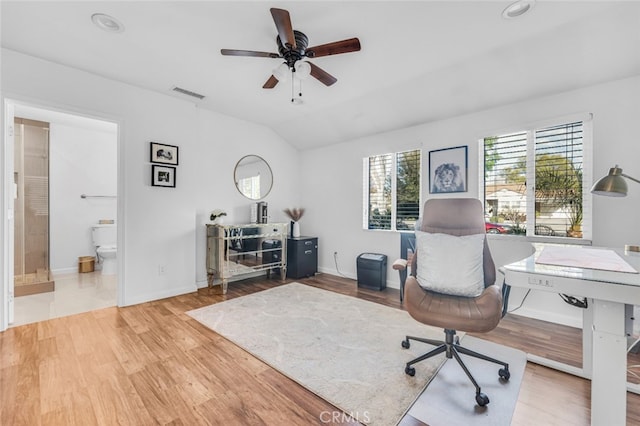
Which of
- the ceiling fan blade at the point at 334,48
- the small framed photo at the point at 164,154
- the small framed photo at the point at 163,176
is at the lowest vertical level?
the small framed photo at the point at 163,176

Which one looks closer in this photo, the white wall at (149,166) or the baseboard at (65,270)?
the white wall at (149,166)

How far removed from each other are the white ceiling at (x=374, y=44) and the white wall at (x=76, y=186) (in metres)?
2.42

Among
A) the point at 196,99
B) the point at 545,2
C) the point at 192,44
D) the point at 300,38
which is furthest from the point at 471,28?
the point at 196,99

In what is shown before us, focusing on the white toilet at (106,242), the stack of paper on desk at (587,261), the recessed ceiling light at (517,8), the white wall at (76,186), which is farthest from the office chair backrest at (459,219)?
the white wall at (76,186)

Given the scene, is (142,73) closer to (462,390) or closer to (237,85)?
(237,85)

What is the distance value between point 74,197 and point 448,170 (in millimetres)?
5912

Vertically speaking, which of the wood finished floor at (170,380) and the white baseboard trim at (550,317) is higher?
the white baseboard trim at (550,317)

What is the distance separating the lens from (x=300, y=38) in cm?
204

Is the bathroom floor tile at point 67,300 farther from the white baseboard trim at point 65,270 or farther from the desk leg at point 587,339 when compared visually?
the desk leg at point 587,339

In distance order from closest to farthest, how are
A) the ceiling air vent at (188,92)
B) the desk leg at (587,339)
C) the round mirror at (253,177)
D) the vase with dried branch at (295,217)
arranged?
the desk leg at (587,339)
the ceiling air vent at (188,92)
the round mirror at (253,177)
the vase with dried branch at (295,217)

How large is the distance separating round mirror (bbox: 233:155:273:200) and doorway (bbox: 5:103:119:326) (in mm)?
1791

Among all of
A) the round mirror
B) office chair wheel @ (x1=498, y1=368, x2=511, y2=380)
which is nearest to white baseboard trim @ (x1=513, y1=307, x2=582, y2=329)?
office chair wheel @ (x1=498, y1=368, x2=511, y2=380)

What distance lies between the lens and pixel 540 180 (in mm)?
2748

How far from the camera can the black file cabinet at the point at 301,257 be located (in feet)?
→ 14.1
